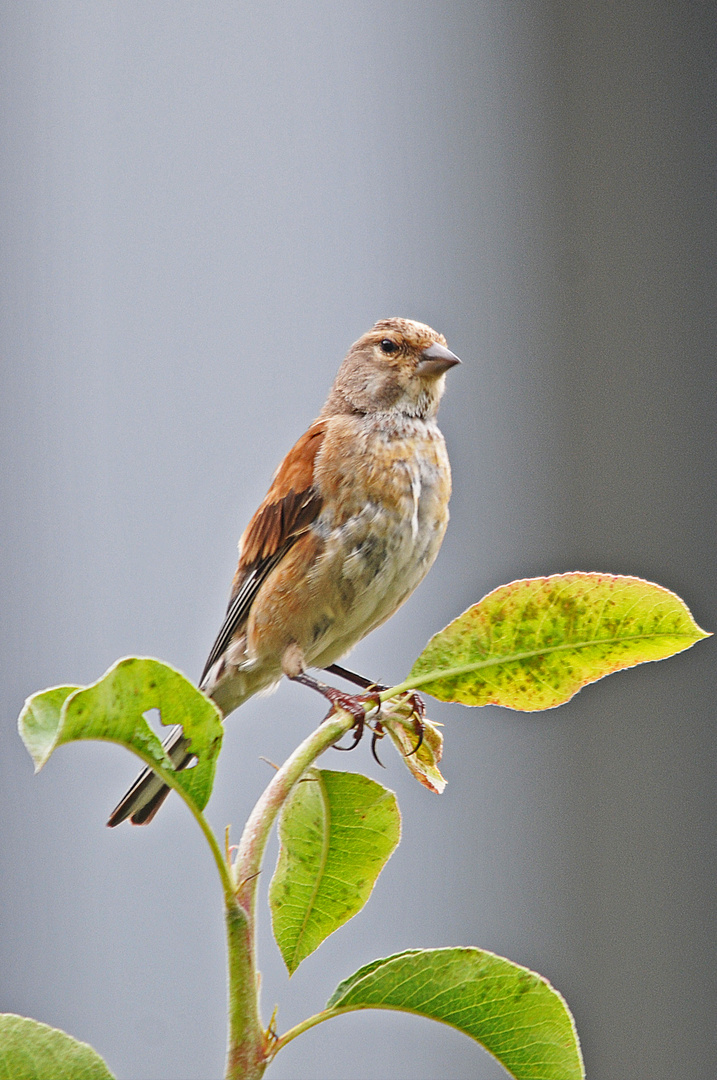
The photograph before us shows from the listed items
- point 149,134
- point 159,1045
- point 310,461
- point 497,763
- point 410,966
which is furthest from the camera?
point 497,763

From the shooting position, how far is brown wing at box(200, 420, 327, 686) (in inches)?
28.3

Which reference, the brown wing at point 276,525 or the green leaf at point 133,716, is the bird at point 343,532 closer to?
the brown wing at point 276,525

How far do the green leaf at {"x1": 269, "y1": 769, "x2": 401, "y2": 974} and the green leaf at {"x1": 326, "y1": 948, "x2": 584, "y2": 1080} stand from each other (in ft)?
0.19

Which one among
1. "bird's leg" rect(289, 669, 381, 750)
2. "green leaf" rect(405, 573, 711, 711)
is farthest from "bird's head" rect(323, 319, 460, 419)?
"green leaf" rect(405, 573, 711, 711)

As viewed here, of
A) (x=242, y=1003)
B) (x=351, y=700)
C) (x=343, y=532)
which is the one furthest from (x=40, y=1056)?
(x=343, y=532)

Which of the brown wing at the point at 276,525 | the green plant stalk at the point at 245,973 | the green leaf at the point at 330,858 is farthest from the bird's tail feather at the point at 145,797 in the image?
the green plant stalk at the point at 245,973

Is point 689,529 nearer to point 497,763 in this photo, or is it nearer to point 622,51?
point 497,763

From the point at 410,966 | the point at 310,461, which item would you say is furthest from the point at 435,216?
the point at 410,966

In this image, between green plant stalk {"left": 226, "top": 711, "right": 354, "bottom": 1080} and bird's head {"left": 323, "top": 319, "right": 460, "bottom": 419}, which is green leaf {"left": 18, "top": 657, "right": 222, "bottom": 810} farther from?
bird's head {"left": 323, "top": 319, "right": 460, "bottom": 419}

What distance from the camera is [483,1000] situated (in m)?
0.39

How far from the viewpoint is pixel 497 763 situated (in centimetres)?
168

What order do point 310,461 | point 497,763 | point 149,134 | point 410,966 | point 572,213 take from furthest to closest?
point 572,213 < point 497,763 < point 149,134 < point 310,461 < point 410,966

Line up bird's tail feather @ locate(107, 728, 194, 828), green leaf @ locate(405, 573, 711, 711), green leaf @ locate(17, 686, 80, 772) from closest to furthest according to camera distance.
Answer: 1. green leaf @ locate(17, 686, 80, 772)
2. green leaf @ locate(405, 573, 711, 711)
3. bird's tail feather @ locate(107, 728, 194, 828)

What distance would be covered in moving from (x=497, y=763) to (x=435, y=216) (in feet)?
3.02
